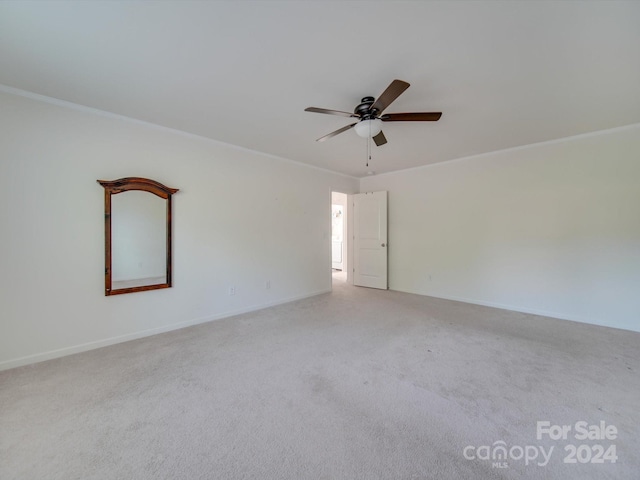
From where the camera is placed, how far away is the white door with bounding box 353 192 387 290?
5.38 metres

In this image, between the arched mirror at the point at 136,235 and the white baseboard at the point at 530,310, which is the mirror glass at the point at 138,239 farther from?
the white baseboard at the point at 530,310

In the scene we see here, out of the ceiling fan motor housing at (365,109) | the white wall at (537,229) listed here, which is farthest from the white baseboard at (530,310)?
the ceiling fan motor housing at (365,109)

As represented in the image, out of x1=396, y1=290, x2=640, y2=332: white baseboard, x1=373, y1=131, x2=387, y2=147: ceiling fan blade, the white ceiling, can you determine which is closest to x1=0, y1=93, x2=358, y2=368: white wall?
the white ceiling

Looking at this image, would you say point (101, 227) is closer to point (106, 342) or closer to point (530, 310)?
point (106, 342)

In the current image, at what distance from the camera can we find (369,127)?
2332 millimetres

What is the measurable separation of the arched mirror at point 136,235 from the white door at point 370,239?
3677 mm

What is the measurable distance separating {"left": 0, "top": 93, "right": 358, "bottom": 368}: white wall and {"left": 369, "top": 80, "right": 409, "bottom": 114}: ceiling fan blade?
7.80 feet

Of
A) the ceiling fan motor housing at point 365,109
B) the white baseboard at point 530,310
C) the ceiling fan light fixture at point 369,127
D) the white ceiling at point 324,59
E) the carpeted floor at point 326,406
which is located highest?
the white ceiling at point 324,59

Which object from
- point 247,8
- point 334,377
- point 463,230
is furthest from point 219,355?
point 463,230

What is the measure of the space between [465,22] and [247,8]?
51.4 inches

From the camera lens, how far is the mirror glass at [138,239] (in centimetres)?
281

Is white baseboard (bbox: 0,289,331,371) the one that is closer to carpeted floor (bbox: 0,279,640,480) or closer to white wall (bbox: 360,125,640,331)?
carpeted floor (bbox: 0,279,640,480)

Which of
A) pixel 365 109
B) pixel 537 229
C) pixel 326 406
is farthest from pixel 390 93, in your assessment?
pixel 537 229

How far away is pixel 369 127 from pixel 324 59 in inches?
26.7
